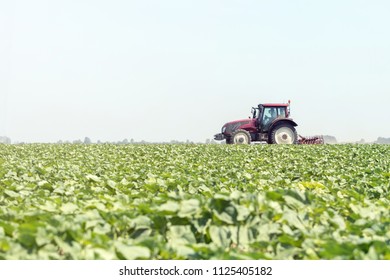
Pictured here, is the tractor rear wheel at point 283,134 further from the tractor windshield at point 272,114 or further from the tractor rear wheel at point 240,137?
the tractor rear wheel at point 240,137

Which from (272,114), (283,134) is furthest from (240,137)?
(283,134)

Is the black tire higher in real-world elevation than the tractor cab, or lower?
lower

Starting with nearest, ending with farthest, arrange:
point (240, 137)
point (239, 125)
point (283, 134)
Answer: point (240, 137) → point (283, 134) → point (239, 125)

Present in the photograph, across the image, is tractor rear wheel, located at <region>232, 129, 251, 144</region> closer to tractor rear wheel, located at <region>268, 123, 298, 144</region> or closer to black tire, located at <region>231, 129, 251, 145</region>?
black tire, located at <region>231, 129, 251, 145</region>

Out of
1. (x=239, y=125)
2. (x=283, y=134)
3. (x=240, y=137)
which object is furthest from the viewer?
(x=239, y=125)

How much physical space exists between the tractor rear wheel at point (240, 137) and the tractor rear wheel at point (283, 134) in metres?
1.15

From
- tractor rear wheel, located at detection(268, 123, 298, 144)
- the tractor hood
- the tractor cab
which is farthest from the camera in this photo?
the tractor hood

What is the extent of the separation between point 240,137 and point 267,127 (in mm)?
1573

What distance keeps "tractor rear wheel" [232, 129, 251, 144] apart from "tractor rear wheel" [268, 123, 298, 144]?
115cm

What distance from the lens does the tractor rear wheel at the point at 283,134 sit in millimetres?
27578

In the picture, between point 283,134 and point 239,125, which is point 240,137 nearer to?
point 239,125

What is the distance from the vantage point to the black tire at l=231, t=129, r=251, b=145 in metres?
27.3

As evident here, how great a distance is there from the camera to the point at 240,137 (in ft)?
89.7
